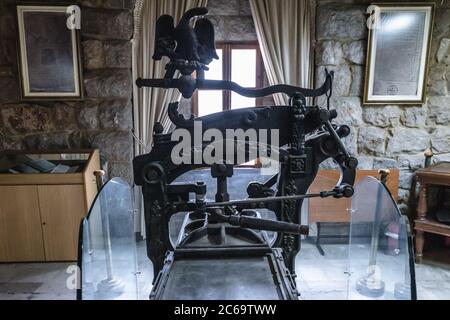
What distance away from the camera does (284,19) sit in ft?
9.38

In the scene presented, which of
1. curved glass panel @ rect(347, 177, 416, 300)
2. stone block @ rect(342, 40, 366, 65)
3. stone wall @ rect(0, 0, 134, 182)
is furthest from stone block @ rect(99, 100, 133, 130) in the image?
curved glass panel @ rect(347, 177, 416, 300)

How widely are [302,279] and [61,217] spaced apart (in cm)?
184

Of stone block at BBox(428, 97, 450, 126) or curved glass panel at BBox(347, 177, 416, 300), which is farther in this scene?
stone block at BBox(428, 97, 450, 126)

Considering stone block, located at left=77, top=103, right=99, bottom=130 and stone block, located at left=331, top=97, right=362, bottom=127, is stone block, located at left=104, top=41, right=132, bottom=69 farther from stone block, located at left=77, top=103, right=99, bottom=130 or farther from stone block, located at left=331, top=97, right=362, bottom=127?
stone block, located at left=331, top=97, right=362, bottom=127

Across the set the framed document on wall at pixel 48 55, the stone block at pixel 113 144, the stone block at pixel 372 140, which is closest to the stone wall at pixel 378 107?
the stone block at pixel 372 140

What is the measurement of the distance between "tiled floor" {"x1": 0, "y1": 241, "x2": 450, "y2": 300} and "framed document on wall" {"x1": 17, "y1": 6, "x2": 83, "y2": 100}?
52.3 inches

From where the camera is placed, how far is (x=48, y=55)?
276 cm

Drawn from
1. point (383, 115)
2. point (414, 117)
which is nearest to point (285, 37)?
point (383, 115)

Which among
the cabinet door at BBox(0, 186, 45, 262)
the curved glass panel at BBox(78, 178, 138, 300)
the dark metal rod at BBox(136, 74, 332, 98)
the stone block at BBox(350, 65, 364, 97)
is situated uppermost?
the stone block at BBox(350, 65, 364, 97)

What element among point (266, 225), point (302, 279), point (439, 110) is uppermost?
point (439, 110)

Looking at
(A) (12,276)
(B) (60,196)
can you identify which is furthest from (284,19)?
(A) (12,276)

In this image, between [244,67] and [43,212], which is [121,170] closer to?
[43,212]

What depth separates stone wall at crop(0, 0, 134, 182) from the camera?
2758 millimetres
